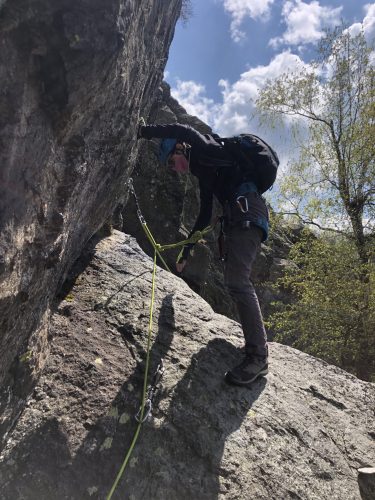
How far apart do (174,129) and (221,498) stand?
3788 mm

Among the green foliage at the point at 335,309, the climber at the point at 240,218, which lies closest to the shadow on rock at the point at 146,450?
the climber at the point at 240,218

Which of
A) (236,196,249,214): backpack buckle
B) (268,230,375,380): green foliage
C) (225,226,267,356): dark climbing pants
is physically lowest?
(225,226,267,356): dark climbing pants

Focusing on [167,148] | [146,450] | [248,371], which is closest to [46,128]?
[167,148]

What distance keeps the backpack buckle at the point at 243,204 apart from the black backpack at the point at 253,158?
28 cm

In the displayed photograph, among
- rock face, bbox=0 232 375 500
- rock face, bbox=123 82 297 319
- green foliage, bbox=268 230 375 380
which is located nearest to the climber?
rock face, bbox=0 232 375 500

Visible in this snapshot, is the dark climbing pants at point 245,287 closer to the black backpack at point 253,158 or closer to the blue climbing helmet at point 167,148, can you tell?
the black backpack at point 253,158

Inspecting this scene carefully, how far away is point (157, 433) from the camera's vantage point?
361 cm

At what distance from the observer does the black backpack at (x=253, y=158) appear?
454 cm

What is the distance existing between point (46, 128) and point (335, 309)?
10.8 metres

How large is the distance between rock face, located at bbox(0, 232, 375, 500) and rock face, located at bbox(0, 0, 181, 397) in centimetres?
54

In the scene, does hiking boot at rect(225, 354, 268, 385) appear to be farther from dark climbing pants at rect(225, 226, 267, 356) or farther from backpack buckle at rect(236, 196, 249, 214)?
backpack buckle at rect(236, 196, 249, 214)

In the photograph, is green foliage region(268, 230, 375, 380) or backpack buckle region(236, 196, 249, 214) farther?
green foliage region(268, 230, 375, 380)

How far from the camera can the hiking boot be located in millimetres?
4363

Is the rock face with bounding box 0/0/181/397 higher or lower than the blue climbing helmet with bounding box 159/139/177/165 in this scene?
lower
